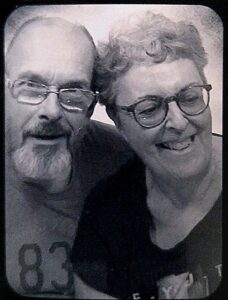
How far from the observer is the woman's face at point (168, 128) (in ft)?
6.23

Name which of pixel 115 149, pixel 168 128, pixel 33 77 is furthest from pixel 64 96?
pixel 168 128

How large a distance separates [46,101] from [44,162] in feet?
0.59

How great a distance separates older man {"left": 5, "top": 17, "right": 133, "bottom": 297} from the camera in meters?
1.92

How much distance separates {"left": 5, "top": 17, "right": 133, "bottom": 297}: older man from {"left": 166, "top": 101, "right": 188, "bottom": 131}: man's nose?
149 millimetres

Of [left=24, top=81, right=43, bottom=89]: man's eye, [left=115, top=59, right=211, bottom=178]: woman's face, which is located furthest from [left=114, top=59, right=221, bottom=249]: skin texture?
[left=24, top=81, right=43, bottom=89]: man's eye

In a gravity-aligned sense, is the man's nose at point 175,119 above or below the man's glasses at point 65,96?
below

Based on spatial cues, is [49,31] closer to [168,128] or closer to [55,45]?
[55,45]

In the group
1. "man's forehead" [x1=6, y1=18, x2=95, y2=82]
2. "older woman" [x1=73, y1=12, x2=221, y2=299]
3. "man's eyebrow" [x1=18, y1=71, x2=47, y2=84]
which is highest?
"man's forehead" [x1=6, y1=18, x2=95, y2=82]

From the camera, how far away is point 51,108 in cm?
192

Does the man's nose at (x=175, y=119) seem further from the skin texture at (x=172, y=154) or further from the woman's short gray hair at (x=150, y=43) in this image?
the woman's short gray hair at (x=150, y=43)

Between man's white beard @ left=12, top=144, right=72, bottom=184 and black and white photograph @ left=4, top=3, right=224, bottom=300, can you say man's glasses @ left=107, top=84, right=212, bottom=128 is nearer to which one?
black and white photograph @ left=4, top=3, right=224, bottom=300

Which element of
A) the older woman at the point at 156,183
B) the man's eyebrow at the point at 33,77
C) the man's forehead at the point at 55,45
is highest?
the man's forehead at the point at 55,45

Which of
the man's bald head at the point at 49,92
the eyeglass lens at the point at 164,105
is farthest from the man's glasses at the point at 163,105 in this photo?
the man's bald head at the point at 49,92

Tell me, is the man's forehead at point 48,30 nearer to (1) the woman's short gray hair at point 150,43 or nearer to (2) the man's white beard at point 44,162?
(1) the woman's short gray hair at point 150,43
